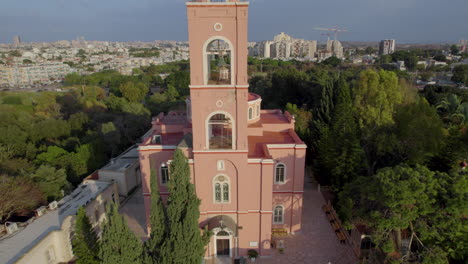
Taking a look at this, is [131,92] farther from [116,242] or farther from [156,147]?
[116,242]

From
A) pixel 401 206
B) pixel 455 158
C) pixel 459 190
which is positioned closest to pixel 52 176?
pixel 401 206

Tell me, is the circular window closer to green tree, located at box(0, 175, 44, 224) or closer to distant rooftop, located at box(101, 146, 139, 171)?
distant rooftop, located at box(101, 146, 139, 171)

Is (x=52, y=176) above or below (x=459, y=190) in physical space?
below

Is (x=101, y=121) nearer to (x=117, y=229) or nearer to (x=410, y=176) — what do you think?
(x=117, y=229)

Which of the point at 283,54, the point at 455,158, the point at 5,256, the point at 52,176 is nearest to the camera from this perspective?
A: the point at 5,256

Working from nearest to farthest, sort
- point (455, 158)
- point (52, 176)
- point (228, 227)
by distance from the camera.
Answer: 1. point (228, 227)
2. point (455, 158)
3. point (52, 176)

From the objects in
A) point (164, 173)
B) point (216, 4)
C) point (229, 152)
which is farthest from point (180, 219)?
point (216, 4)

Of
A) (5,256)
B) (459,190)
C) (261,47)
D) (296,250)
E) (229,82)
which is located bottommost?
(296,250)
